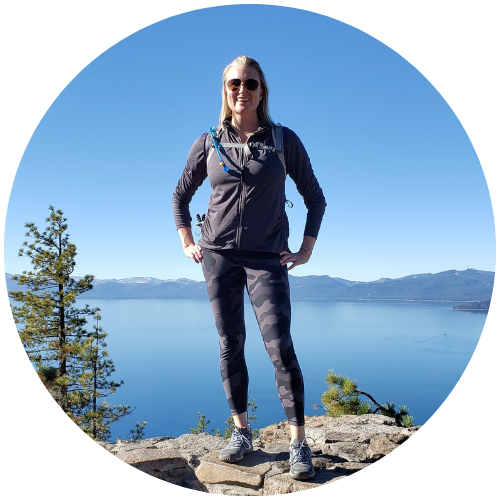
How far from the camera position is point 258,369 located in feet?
440

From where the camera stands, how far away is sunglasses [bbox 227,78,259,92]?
222 centimetres

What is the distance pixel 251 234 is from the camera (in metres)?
2.20

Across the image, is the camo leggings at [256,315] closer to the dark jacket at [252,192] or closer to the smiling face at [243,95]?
the dark jacket at [252,192]

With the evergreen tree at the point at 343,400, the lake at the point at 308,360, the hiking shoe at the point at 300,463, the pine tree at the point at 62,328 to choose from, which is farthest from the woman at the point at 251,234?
the lake at the point at 308,360

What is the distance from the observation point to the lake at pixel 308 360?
9306 centimetres

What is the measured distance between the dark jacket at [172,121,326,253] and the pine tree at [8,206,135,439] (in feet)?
50.7

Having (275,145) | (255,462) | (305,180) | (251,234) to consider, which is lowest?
(255,462)

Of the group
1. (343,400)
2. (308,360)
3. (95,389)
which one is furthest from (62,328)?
(308,360)

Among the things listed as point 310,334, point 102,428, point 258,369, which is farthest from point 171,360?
point 102,428

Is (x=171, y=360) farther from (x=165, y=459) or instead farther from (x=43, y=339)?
(x=165, y=459)

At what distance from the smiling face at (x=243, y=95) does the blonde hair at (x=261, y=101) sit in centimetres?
3

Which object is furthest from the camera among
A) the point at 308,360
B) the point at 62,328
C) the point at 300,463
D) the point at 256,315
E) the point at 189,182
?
the point at 308,360

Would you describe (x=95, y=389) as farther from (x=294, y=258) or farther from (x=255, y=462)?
(x=294, y=258)

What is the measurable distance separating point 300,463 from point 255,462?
401 millimetres
